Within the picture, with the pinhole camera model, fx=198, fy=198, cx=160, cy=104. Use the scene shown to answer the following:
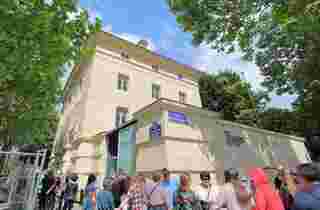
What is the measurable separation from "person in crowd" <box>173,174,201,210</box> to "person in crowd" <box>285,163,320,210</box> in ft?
8.89

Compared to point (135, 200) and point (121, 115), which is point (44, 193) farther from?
point (121, 115)

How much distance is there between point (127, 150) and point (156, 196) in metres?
5.56

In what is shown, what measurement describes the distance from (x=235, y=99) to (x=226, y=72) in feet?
15.1

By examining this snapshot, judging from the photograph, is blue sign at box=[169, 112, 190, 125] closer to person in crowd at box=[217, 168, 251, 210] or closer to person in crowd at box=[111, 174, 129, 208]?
person in crowd at box=[111, 174, 129, 208]

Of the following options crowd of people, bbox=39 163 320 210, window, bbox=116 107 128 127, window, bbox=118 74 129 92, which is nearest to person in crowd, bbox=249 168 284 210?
crowd of people, bbox=39 163 320 210

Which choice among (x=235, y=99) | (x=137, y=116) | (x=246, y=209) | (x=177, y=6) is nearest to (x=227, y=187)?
(x=246, y=209)

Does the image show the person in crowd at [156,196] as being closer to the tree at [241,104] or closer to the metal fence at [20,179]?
the metal fence at [20,179]

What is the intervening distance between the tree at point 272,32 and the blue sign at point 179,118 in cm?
390

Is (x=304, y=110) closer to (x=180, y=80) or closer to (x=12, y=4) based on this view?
(x=180, y=80)

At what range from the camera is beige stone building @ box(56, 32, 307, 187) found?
7980mm

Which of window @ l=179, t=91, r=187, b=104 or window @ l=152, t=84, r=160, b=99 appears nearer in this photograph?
window @ l=152, t=84, r=160, b=99

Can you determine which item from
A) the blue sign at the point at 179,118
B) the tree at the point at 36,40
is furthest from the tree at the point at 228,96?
the tree at the point at 36,40

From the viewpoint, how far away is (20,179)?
4.68 metres

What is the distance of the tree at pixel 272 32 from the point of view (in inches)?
272
